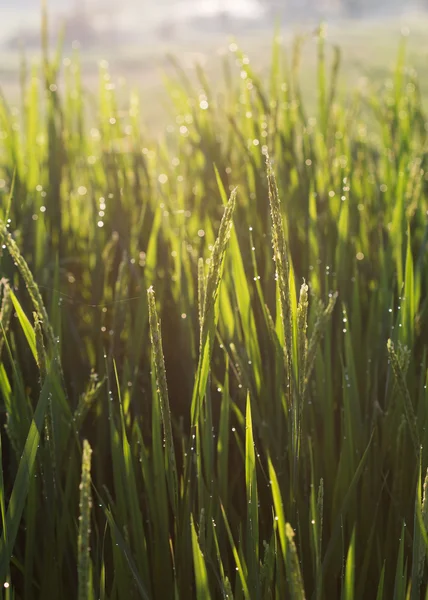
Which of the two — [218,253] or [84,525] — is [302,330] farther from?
[84,525]

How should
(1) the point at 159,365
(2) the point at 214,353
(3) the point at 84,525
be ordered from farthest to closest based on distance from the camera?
(2) the point at 214,353, (1) the point at 159,365, (3) the point at 84,525

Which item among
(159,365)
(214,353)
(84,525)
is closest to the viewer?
(84,525)

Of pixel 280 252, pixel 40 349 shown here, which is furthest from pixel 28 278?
pixel 280 252

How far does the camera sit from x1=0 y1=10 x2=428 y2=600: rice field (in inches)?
21.2

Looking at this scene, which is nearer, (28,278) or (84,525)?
(84,525)

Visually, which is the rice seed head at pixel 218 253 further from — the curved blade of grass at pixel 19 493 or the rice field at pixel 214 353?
the curved blade of grass at pixel 19 493

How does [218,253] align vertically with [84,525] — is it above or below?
above

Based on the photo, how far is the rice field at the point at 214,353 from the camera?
54cm

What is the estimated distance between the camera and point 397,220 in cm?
94

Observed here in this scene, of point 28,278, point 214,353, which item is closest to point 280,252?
point 28,278

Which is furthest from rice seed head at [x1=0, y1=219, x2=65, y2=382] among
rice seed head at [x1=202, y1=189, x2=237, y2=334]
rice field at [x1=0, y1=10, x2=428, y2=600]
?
rice seed head at [x1=202, y1=189, x2=237, y2=334]

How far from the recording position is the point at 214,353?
0.83m

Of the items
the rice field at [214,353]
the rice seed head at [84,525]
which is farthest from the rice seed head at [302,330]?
the rice seed head at [84,525]

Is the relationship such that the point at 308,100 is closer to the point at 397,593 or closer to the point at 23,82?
the point at 23,82
